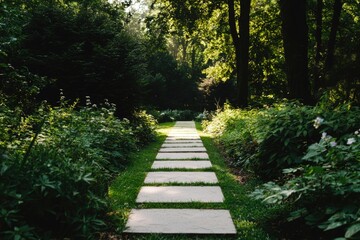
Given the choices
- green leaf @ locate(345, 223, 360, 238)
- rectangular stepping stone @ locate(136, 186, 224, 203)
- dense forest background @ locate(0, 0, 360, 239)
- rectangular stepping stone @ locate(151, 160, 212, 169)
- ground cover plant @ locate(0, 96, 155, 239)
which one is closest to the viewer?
green leaf @ locate(345, 223, 360, 238)

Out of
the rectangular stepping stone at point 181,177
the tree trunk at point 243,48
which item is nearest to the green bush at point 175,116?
the tree trunk at point 243,48

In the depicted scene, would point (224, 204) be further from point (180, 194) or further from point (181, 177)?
point (181, 177)

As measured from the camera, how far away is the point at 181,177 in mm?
6027

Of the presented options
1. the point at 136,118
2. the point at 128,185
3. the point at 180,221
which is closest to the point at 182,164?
the point at 128,185

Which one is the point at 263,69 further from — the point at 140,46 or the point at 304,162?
the point at 304,162

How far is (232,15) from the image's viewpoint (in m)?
15.1

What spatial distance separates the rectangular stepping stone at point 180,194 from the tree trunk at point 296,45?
363 cm

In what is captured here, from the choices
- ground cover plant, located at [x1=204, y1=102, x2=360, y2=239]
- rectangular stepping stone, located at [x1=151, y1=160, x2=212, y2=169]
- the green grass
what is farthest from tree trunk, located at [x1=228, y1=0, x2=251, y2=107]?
rectangular stepping stone, located at [x1=151, y1=160, x2=212, y2=169]

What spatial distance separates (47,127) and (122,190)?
1.59 m

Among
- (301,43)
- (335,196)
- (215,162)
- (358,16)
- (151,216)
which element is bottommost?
(215,162)

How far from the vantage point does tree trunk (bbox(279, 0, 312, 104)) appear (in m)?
7.56

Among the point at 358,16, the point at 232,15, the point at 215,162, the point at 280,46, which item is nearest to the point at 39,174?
the point at 215,162

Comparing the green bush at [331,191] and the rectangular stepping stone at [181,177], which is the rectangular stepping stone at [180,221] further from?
the rectangular stepping stone at [181,177]

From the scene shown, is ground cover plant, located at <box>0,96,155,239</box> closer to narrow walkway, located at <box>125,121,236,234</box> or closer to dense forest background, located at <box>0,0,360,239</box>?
dense forest background, located at <box>0,0,360,239</box>
